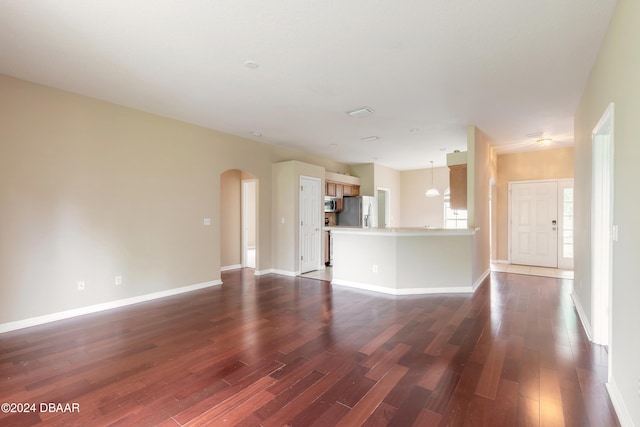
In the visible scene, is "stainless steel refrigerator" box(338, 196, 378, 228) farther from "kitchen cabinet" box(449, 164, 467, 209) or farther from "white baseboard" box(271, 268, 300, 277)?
"kitchen cabinet" box(449, 164, 467, 209)

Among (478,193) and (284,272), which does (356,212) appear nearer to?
(284,272)

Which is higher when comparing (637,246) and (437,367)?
(637,246)

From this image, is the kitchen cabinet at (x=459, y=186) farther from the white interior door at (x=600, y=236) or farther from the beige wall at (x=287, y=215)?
the beige wall at (x=287, y=215)

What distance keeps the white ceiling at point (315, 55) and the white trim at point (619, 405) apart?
2697 millimetres

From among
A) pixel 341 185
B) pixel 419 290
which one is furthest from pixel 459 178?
pixel 341 185

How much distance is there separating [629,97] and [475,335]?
2.41 m

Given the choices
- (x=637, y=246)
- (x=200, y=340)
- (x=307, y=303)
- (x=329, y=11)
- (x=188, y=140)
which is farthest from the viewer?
(x=188, y=140)

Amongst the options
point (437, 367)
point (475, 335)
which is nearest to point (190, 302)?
point (437, 367)

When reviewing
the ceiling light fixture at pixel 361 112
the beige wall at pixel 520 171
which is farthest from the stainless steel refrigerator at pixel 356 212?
the ceiling light fixture at pixel 361 112

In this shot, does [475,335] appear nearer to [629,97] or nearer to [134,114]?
[629,97]

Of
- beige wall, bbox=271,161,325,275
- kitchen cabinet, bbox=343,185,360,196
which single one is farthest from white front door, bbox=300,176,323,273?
kitchen cabinet, bbox=343,185,360,196

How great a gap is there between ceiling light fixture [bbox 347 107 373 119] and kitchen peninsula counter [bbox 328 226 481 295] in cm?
187

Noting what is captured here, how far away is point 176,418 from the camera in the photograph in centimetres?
186

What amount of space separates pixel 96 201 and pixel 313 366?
3558 mm
